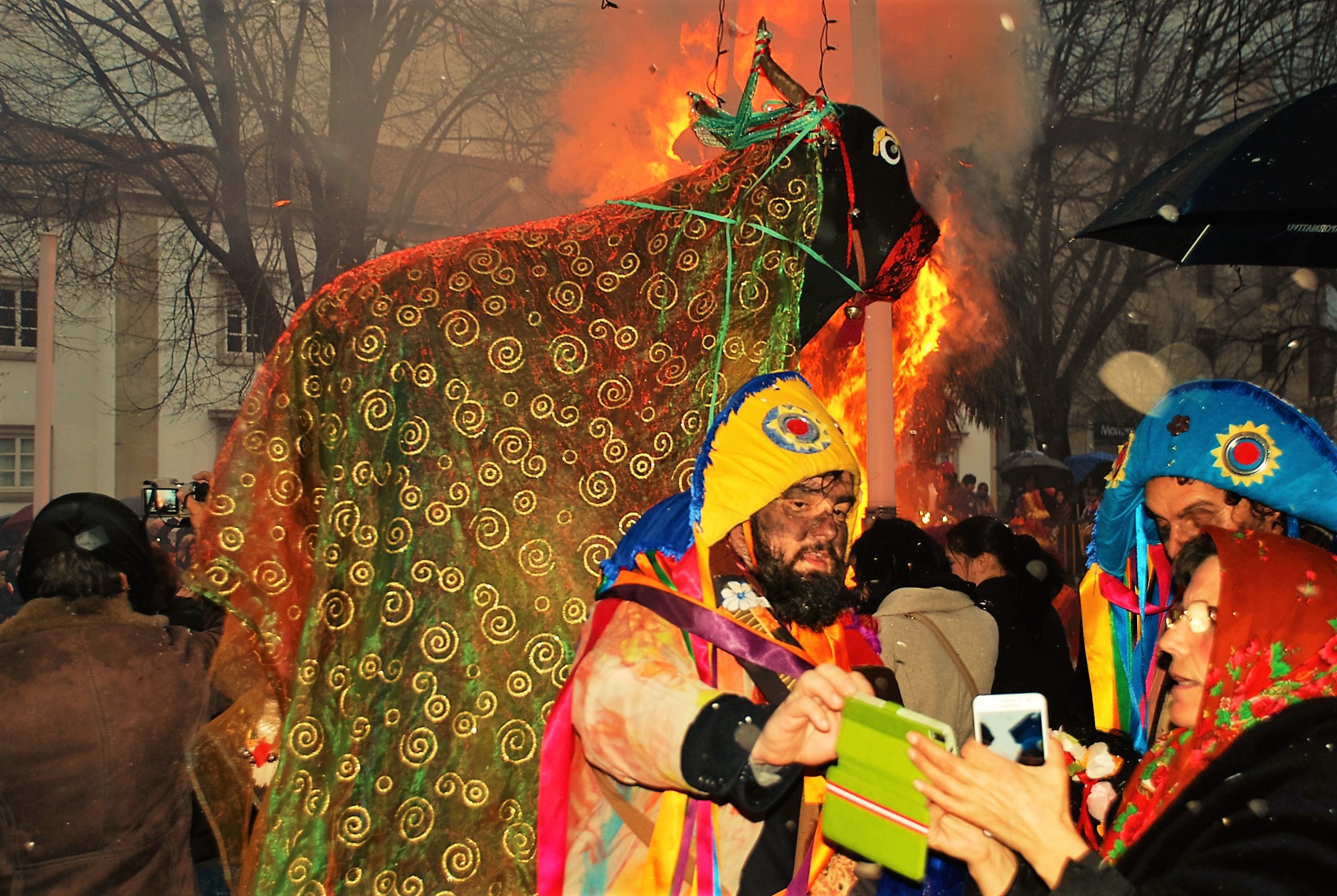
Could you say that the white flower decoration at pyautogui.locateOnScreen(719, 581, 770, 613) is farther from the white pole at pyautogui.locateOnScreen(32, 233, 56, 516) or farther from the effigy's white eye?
the white pole at pyautogui.locateOnScreen(32, 233, 56, 516)

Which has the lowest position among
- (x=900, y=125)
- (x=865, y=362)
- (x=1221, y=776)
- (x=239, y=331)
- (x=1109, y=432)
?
(x=1221, y=776)

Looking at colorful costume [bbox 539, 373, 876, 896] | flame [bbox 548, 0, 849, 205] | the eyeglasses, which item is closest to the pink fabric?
colorful costume [bbox 539, 373, 876, 896]

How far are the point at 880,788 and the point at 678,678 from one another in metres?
0.45

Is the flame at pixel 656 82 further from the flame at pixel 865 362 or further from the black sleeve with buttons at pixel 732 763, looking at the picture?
the black sleeve with buttons at pixel 732 763

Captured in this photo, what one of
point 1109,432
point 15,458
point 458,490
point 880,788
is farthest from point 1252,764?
point 1109,432

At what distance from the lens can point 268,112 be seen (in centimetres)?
1017

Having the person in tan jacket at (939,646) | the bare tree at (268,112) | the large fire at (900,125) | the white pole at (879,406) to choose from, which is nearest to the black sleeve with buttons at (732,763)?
the person in tan jacket at (939,646)

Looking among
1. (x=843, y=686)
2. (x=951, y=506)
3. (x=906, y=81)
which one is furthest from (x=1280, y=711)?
(x=951, y=506)

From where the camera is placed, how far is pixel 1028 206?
16.1 metres

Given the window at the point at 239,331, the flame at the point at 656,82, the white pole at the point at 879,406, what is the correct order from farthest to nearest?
the window at the point at 239,331 → the flame at the point at 656,82 → the white pole at the point at 879,406

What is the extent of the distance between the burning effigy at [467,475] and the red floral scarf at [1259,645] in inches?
52.0

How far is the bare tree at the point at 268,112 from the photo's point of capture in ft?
32.8

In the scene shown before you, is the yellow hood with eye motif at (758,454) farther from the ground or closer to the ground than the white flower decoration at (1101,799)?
farther from the ground

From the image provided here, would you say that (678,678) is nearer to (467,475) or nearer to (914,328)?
(467,475)
